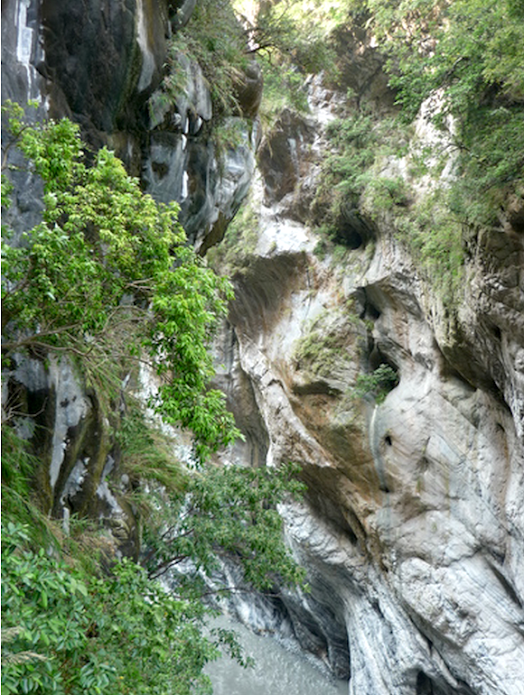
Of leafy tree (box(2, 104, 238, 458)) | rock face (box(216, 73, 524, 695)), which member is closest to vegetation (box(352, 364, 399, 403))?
rock face (box(216, 73, 524, 695))

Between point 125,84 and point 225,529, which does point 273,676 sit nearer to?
point 225,529

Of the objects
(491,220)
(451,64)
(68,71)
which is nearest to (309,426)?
(491,220)

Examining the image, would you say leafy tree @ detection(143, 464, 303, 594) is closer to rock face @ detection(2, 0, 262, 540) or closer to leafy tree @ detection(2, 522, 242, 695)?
rock face @ detection(2, 0, 262, 540)

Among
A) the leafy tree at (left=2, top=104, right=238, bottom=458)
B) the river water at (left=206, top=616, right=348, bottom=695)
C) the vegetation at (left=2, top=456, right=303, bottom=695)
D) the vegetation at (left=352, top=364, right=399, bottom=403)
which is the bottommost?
the river water at (left=206, top=616, right=348, bottom=695)

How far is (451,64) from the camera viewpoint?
7637mm

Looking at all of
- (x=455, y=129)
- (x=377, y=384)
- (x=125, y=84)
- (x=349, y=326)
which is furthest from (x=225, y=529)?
(x=455, y=129)

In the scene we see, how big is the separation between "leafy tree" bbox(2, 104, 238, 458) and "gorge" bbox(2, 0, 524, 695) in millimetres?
938

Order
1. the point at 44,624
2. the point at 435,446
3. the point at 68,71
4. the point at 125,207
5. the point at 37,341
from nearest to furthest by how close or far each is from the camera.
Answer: the point at 44,624 → the point at 125,207 → the point at 37,341 → the point at 68,71 → the point at 435,446

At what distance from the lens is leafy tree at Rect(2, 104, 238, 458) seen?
377 cm

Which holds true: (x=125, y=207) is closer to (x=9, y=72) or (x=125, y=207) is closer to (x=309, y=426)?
(x=9, y=72)

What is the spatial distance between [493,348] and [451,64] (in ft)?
14.1

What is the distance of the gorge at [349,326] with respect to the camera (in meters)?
6.13

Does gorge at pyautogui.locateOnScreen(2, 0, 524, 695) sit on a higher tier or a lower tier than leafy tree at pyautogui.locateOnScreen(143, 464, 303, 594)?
higher

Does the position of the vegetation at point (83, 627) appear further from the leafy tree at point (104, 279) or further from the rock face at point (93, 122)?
the leafy tree at point (104, 279)
